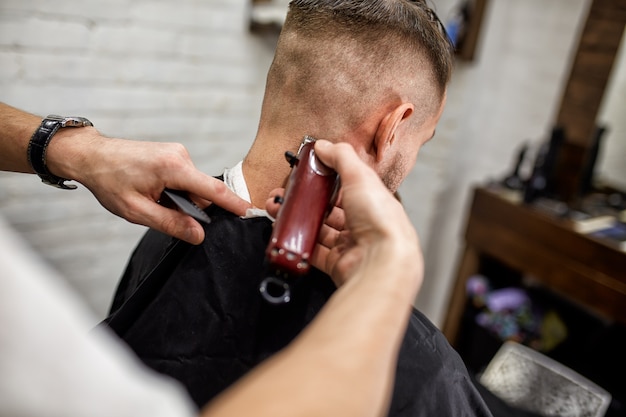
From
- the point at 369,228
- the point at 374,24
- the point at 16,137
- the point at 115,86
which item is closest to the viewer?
the point at 369,228

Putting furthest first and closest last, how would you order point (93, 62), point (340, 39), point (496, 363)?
point (93, 62) < point (496, 363) < point (340, 39)

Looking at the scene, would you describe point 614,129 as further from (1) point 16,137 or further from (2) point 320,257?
(1) point 16,137

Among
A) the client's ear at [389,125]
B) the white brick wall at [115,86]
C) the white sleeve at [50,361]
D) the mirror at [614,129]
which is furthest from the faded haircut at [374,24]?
the mirror at [614,129]

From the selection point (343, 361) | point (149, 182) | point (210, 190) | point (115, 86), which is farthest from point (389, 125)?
point (115, 86)

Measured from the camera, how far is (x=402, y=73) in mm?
1011

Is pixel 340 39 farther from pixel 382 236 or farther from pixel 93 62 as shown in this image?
pixel 93 62

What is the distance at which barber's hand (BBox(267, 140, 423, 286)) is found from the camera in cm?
65

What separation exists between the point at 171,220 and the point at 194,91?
3.97ft

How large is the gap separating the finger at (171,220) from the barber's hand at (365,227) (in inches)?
10.4

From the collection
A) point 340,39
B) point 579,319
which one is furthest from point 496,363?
point 340,39

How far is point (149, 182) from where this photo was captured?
3.10 feet

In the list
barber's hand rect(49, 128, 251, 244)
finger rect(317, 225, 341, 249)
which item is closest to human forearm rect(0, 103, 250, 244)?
barber's hand rect(49, 128, 251, 244)

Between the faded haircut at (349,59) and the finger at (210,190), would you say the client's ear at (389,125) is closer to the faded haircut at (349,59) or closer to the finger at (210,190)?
the faded haircut at (349,59)

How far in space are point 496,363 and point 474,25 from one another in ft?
5.48
